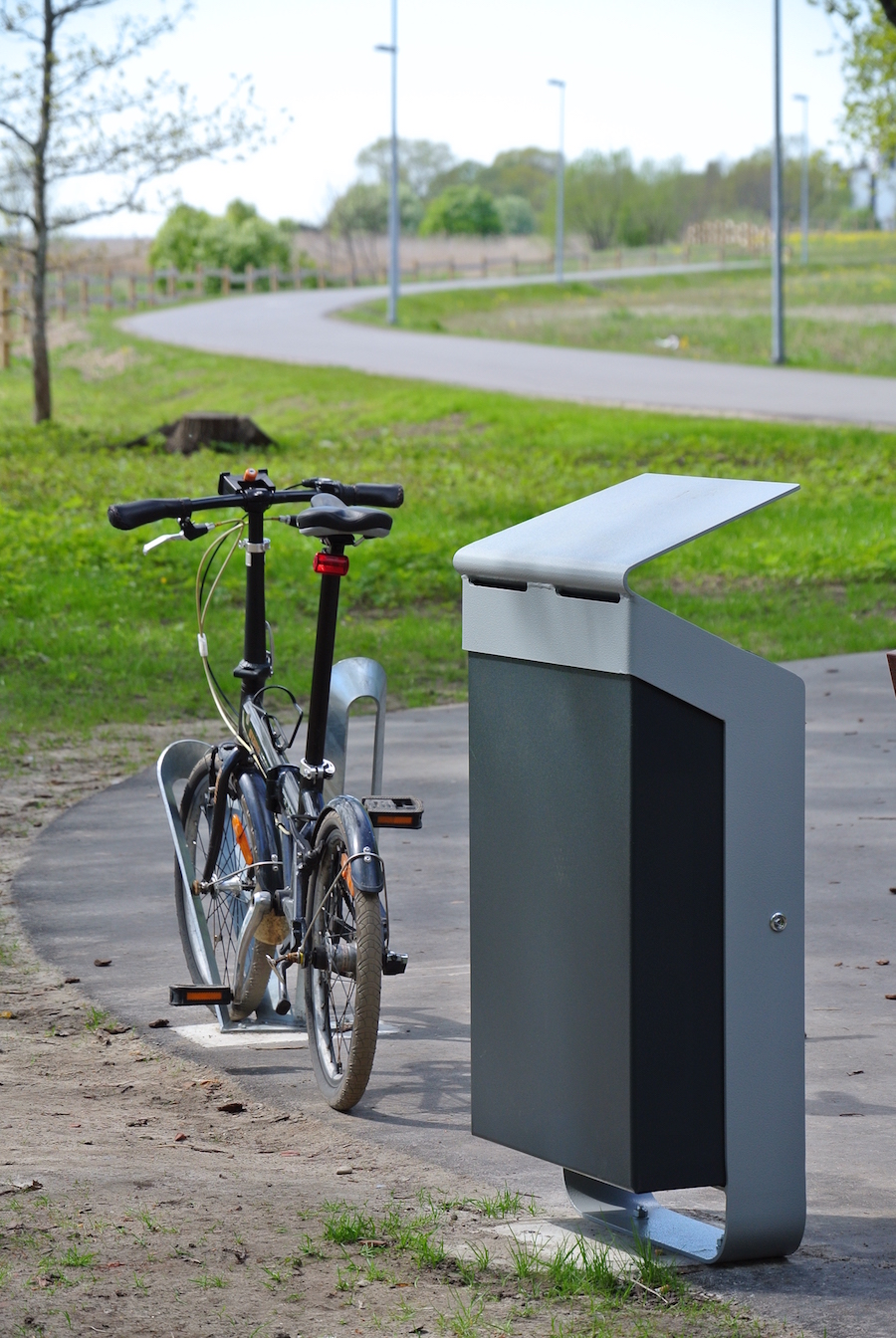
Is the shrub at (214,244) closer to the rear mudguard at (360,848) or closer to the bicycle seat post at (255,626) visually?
the bicycle seat post at (255,626)

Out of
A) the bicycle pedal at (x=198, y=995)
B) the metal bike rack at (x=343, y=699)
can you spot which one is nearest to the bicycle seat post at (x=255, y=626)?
the metal bike rack at (x=343, y=699)

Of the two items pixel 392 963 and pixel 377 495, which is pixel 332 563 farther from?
pixel 392 963

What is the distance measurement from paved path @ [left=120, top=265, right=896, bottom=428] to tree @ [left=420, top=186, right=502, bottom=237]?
57.2 meters

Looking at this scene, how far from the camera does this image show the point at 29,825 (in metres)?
6.53

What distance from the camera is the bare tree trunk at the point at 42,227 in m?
22.5

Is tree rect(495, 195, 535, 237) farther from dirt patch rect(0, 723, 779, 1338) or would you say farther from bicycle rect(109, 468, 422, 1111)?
dirt patch rect(0, 723, 779, 1338)

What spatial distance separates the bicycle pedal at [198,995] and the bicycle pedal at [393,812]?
1.86 ft

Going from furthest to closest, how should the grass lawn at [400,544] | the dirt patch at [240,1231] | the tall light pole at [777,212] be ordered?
the tall light pole at [777,212] → the grass lawn at [400,544] → the dirt patch at [240,1231]

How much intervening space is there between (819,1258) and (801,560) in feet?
33.6

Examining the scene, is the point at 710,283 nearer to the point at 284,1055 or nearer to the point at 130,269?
the point at 130,269

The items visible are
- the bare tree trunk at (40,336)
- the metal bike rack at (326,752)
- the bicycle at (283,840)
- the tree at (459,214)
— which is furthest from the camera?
the tree at (459,214)

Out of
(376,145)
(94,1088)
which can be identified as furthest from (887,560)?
(376,145)

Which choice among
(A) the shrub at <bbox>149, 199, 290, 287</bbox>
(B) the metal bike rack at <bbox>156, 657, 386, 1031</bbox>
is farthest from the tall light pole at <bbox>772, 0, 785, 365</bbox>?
(A) the shrub at <bbox>149, 199, 290, 287</bbox>

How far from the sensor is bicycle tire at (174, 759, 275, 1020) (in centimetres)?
423
